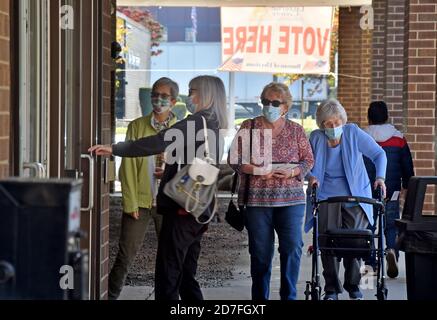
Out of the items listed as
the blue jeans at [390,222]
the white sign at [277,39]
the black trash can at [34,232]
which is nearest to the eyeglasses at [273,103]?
the blue jeans at [390,222]

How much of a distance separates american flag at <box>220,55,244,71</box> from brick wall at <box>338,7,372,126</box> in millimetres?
2140

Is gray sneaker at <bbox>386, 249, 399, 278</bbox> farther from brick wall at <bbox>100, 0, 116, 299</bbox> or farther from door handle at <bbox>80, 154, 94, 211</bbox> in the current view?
door handle at <bbox>80, 154, 94, 211</bbox>

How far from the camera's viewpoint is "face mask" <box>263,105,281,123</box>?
23.5ft

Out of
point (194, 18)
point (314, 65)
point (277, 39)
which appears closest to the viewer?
point (314, 65)

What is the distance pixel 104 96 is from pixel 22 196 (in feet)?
12.8

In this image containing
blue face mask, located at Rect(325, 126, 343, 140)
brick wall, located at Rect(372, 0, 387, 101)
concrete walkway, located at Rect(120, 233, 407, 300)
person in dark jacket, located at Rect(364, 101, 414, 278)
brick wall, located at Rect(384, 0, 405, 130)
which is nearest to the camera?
blue face mask, located at Rect(325, 126, 343, 140)

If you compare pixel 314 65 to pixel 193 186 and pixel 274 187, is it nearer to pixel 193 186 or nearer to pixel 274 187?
pixel 274 187

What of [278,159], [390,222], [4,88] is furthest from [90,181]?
[390,222]

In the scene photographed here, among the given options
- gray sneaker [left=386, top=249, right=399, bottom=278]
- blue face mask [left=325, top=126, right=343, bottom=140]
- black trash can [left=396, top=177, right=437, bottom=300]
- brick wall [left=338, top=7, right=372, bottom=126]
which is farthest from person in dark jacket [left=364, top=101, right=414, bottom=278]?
brick wall [left=338, top=7, right=372, bottom=126]

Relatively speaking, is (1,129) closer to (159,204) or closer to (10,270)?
(10,270)

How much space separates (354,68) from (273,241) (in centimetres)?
1227

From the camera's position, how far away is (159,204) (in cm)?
611

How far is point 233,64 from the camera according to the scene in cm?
1988
